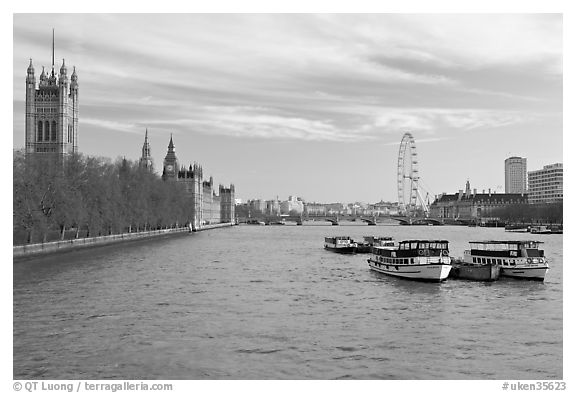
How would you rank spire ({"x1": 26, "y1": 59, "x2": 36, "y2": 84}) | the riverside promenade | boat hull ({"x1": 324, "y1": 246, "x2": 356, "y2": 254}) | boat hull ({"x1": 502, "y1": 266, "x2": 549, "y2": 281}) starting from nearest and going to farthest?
boat hull ({"x1": 502, "y1": 266, "x2": 549, "y2": 281})
the riverside promenade
boat hull ({"x1": 324, "y1": 246, "x2": 356, "y2": 254})
spire ({"x1": 26, "y1": 59, "x2": 36, "y2": 84})

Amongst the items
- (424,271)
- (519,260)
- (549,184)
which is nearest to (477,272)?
(519,260)

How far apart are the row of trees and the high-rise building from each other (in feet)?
108

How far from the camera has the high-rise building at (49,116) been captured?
127875mm

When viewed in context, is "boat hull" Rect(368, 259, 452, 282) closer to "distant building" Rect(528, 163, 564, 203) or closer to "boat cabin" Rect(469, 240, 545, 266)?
"boat cabin" Rect(469, 240, 545, 266)

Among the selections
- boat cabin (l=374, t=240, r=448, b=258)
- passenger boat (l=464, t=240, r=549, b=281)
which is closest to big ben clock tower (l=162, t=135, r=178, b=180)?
boat cabin (l=374, t=240, r=448, b=258)

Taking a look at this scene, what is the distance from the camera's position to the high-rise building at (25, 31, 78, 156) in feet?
420

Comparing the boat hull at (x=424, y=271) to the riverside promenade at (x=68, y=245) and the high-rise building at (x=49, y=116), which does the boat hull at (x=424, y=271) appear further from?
the high-rise building at (x=49, y=116)

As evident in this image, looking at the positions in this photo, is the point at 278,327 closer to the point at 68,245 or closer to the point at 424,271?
the point at 424,271

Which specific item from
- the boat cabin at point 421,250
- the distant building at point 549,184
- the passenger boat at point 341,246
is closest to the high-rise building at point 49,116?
the passenger boat at point 341,246

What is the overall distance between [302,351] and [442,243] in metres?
24.9

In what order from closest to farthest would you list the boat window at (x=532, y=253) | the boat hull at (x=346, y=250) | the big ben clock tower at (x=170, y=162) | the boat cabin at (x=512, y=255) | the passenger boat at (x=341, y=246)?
1. the boat cabin at (x=512, y=255)
2. the boat window at (x=532, y=253)
3. the boat hull at (x=346, y=250)
4. the passenger boat at (x=341, y=246)
5. the big ben clock tower at (x=170, y=162)

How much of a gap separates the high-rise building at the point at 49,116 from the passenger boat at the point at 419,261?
94.1 meters
